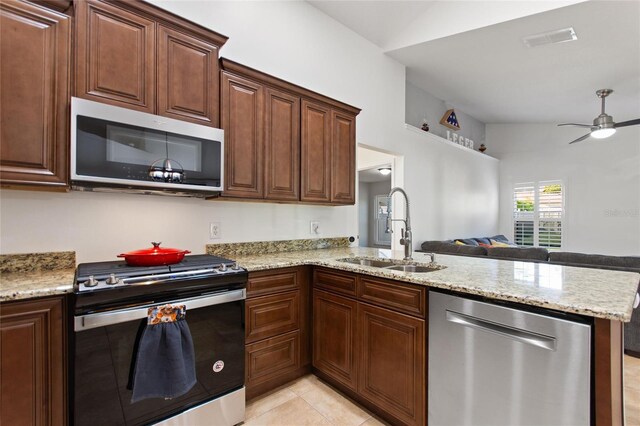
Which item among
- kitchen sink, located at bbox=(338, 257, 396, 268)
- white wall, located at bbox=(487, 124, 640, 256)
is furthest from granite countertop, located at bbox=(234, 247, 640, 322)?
white wall, located at bbox=(487, 124, 640, 256)

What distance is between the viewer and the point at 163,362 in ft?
4.77

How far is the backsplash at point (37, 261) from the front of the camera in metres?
1.61

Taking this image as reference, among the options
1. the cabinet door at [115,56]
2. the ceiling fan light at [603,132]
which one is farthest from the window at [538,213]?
the cabinet door at [115,56]

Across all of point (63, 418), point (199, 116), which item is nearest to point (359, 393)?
point (63, 418)

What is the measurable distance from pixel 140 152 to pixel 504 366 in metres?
2.11

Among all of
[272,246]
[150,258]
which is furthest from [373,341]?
[150,258]

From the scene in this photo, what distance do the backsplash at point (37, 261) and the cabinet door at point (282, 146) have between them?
1276mm

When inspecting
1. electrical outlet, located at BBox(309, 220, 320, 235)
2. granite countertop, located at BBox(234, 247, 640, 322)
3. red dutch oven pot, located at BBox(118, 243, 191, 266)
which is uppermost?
electrical outlet, located at BBox(309, 220, 320, 235)

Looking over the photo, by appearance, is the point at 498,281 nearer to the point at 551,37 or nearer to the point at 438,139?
the point at 551,37

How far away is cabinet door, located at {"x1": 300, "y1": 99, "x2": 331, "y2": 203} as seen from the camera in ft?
8.47

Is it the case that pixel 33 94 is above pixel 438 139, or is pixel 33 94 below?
below

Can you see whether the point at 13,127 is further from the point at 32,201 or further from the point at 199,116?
the point at 199,116

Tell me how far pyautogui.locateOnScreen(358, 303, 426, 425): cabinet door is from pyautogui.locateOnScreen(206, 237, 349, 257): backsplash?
1086 mm

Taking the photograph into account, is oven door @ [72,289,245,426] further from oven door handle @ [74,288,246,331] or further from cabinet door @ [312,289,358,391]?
cabinet door @ [312,289,358,391]
